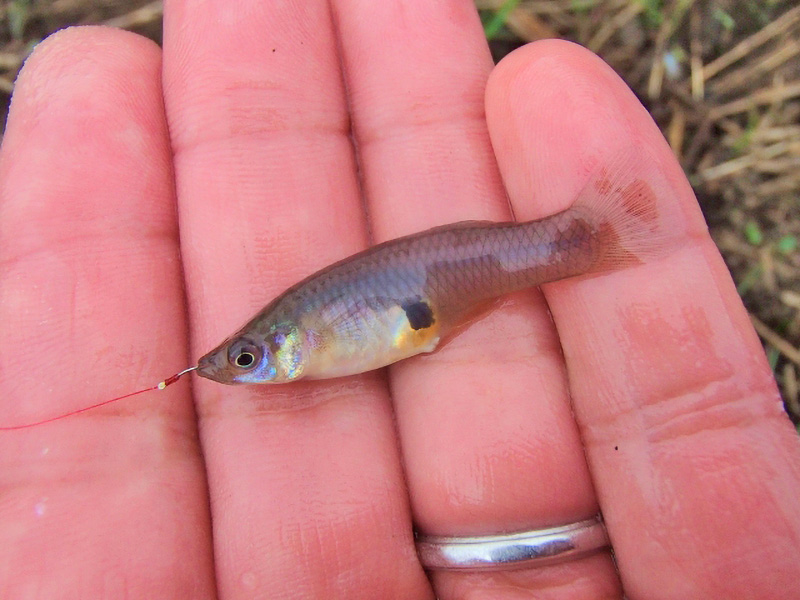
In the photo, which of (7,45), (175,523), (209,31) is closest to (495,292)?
(175,523)

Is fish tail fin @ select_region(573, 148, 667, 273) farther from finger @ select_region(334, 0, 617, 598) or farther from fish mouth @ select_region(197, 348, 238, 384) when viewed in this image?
fish mouth @ select_region(197, 348, 238, 384)

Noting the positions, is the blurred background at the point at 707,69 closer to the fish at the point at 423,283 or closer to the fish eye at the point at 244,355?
the fish at the point at 423,283

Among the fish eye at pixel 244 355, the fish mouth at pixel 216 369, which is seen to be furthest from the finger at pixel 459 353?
the fish mouth at pixel 216 369

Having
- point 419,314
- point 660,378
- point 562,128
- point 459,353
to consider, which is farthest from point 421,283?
point 660,378

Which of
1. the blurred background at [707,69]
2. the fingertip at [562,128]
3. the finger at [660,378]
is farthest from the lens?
the blurred background at [707,69]

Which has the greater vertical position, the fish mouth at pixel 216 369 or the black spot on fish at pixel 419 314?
the black spot on fish at pixel 419 314

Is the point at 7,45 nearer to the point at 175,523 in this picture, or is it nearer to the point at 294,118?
the point at 294,118
